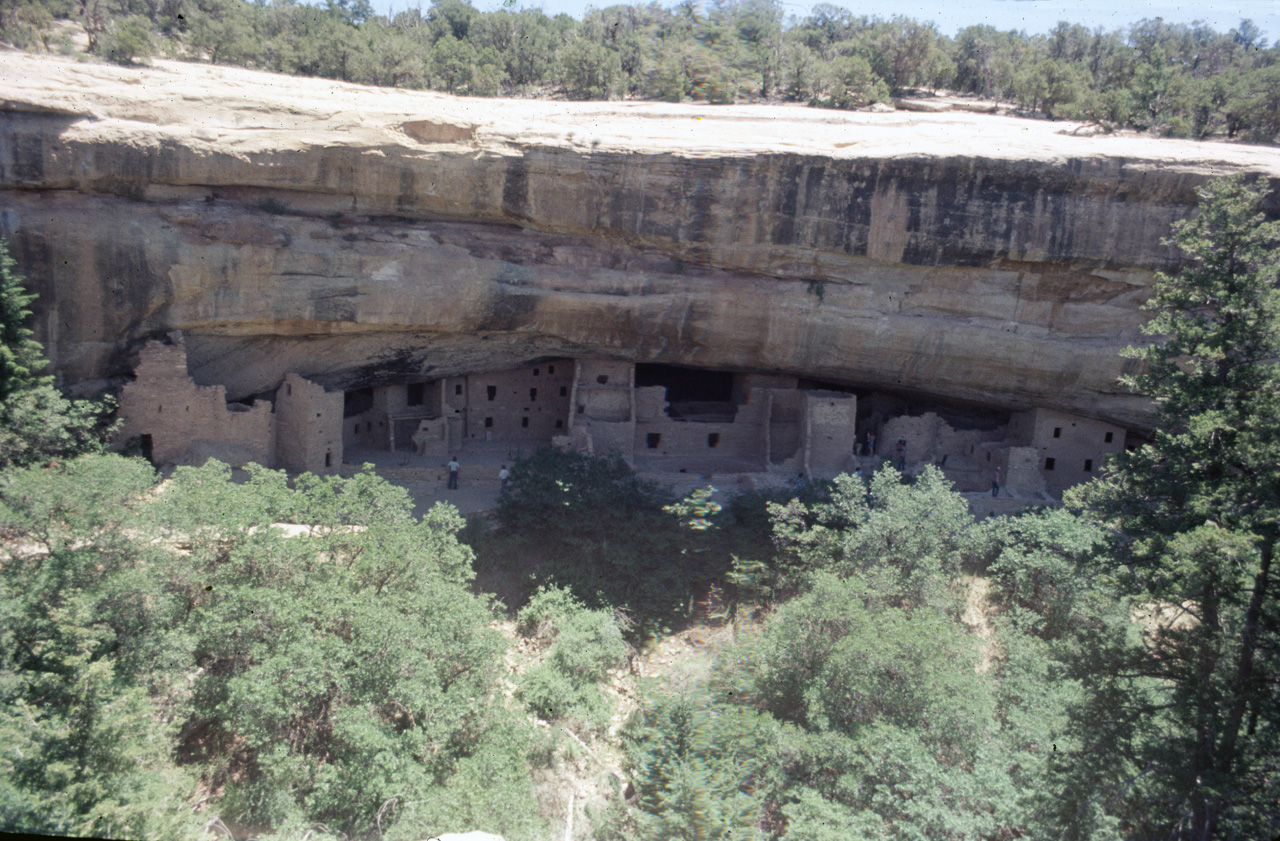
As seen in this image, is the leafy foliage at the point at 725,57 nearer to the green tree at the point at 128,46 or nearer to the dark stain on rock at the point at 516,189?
the green tree at the point at 128,46

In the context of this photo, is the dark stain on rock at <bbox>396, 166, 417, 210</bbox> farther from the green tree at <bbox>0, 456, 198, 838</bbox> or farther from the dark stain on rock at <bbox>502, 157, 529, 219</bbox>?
the green tree at <bbox>0, 456, 198, 838</bbox>

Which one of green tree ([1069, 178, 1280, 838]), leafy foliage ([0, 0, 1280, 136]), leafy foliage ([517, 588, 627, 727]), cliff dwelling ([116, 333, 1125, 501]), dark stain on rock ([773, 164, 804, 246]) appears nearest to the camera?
green tree ([1069, 178, 1280, 838])

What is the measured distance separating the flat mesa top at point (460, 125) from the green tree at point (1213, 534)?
4.46m

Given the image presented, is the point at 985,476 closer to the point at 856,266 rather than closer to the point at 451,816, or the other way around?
the point at 856,266

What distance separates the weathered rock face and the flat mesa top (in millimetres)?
41

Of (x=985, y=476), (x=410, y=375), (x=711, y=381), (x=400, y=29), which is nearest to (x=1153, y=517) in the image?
(x=985, y=476)

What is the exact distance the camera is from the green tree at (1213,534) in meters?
6.93

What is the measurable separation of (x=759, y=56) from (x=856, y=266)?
10.6 metres

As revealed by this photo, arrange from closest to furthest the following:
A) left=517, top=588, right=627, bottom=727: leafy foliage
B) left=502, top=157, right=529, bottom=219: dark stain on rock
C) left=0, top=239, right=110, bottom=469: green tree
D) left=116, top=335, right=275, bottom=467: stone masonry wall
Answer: left=0, top=239, right=110, bottom=469: green tree → left=517, top=588, right=627, bottom=727: leafy foliage → left=116, top=335, right=275, bottom=467: stone masonry wall → left=502, top=157, right=529, bottom=219: dark stain on rock

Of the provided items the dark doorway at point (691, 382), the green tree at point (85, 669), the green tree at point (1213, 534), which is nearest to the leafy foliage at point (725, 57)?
the dark doorway at point (691, 382)

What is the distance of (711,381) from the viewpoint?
16.9m

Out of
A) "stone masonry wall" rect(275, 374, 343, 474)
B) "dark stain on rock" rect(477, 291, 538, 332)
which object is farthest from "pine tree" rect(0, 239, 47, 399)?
"dark stain on rock" rect(477, 291, 538, 332)

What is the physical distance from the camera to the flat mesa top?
1043 centimetres

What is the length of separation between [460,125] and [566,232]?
2170 mm
